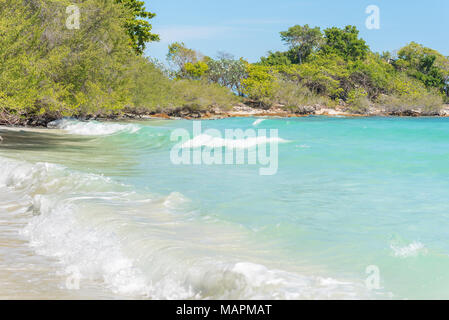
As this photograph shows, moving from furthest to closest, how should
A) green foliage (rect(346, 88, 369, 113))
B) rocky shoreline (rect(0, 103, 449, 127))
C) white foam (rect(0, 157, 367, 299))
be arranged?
green foliage (rect(346, 88, 369, 113)) < rocky shoreline (rect(0, 103, 449, 127)) < white foam (rect(0, 157, 367, 299))

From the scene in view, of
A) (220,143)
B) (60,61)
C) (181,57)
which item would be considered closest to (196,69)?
(181,57)

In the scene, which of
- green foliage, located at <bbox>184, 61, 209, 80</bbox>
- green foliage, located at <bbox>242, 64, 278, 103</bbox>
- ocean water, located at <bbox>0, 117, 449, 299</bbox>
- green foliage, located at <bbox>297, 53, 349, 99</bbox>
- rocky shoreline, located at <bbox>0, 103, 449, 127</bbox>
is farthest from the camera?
green foliage, located at <bbox>297, 53, 349, 99</bbox>

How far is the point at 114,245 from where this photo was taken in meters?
6.06

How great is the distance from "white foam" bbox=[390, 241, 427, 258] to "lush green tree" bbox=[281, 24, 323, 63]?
91587 mm

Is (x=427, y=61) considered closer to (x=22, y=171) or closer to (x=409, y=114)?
(x=409, y=114)

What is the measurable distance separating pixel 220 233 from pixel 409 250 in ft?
8.64

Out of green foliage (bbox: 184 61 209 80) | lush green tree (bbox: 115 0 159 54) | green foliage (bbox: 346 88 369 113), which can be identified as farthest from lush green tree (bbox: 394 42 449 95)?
lush green tree (bbox: 115 0 159 54)

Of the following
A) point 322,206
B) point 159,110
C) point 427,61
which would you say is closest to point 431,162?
point 322,206

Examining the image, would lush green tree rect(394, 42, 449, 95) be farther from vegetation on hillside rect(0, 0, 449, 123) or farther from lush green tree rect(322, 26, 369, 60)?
lush green tree rect(322, 26, 369, 60)

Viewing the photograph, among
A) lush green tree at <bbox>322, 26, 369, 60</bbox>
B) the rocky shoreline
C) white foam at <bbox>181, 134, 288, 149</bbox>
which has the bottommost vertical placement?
white foam at <bbox>181, 134, 288, 149</bbox>

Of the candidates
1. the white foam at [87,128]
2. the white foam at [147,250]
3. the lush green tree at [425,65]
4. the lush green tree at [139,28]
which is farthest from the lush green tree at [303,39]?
the white foam at [147,250]

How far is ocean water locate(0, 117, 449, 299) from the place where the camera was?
4.91m

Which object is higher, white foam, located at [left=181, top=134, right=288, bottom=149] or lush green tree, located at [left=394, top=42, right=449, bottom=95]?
lush green tree, located at [left=394, top=42, right=449, bottom=95]
